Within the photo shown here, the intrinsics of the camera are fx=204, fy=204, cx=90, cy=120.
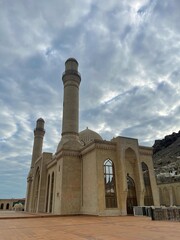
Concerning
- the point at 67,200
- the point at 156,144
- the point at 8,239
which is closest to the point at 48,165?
the point at 67,200

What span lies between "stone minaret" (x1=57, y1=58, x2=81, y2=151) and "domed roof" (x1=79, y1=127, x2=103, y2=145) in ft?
11.5

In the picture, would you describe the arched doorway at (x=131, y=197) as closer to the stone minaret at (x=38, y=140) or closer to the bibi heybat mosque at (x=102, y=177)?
the bibi heybat mosque at (x=102, y=177)

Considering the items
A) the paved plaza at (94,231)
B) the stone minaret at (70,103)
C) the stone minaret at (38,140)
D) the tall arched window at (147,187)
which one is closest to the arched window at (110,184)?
the tall arched window at (147,187)

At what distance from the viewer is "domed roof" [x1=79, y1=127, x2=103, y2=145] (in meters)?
28.7

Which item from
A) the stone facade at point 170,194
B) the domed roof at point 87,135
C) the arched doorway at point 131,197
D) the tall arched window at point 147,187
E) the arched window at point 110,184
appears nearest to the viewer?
the arched window at point 110,184

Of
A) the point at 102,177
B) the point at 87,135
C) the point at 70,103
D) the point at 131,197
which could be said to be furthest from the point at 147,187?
the point at 70,103

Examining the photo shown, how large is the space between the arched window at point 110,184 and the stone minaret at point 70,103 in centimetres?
646

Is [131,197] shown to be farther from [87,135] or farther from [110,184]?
[87,135]

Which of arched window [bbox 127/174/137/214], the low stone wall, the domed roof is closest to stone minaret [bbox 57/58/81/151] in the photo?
the domed roof

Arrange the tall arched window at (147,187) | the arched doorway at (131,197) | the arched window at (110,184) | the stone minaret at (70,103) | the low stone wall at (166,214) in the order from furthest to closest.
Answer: the stone minaret at (70,103), the tall arched window at (147,187), the arched doorway at (131,197), the arched window at (110,184), the low stone wall at (166,214)

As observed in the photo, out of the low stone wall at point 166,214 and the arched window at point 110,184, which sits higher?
the arched window at point 110,184

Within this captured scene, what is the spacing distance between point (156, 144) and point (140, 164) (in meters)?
65.2

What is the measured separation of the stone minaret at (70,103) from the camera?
25.1m

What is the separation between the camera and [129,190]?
19.8 meters
